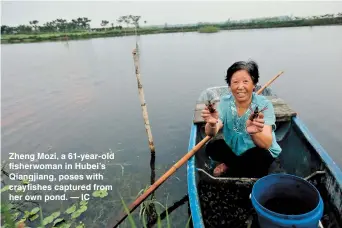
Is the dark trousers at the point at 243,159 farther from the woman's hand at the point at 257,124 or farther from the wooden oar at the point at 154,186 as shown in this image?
the woman's hand at the point at 257,124

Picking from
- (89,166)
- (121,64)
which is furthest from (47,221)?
(121,64)

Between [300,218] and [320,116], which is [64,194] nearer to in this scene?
[300,218]

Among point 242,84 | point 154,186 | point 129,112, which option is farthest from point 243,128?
point 129,112

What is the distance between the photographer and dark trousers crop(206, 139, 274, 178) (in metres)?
3.31

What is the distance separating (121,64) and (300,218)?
20877 millimetres

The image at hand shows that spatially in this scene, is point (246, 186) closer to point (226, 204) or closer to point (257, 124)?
point (226, 204)

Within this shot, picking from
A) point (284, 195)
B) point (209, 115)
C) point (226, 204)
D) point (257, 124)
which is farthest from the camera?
point (226, 204)

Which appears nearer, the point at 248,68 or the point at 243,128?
the point at 248,68

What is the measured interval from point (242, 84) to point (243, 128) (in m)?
0.60

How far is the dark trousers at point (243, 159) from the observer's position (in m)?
3.31

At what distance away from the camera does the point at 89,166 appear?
22.4 ft

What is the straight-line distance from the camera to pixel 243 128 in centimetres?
329

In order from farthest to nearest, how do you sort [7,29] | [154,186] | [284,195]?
[7,29] < [154,186] < [284,195]

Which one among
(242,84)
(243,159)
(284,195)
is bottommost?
(284,195)
